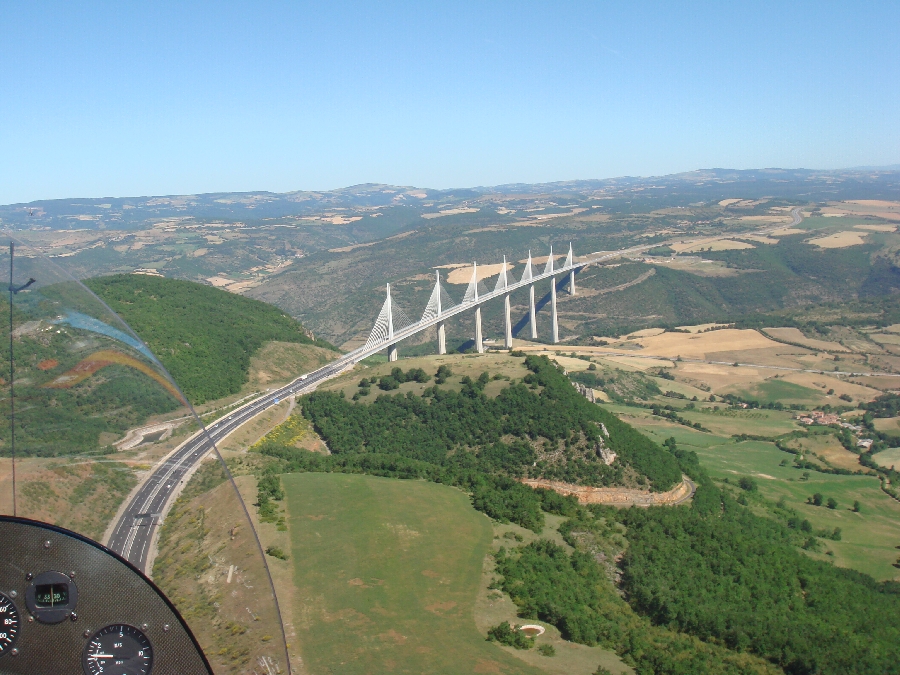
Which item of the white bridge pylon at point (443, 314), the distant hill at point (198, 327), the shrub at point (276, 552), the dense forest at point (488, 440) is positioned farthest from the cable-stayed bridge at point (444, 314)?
the shrub at point (276, 552)

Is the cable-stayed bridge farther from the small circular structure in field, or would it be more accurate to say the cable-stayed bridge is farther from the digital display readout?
the digital display readout

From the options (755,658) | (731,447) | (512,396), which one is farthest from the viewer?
(731,447)

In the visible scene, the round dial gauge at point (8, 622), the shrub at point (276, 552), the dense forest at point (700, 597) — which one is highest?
the round dial gauge at point (8, 622)

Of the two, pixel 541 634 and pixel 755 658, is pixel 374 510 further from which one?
pixel 755 658

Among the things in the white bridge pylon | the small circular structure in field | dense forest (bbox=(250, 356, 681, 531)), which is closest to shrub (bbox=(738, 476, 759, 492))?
dense forest (bbox=(250, 356, 681, 531))

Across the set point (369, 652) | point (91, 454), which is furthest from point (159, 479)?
point (369, 652)

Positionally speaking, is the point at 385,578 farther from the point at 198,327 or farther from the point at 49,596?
the point at 198,327

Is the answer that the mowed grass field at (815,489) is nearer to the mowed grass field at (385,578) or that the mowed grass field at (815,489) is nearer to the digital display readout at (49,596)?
the mowed grass field at (385,578)
